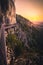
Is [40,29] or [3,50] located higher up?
[40,29]

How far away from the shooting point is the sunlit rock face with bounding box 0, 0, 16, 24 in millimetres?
2825

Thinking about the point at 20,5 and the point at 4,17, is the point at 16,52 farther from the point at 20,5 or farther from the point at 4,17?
the point at 20,5

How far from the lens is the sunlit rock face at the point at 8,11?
2.83 m

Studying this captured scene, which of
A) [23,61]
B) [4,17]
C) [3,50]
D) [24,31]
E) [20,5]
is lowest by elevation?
[23,61]

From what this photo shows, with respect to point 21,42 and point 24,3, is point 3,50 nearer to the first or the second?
point 21,42

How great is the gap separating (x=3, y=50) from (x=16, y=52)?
0.23 meters

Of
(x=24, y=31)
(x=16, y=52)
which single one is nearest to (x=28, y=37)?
(x=24, y=31)

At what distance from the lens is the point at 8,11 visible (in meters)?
2.89

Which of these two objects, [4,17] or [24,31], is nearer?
[4,17]

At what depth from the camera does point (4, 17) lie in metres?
2.84

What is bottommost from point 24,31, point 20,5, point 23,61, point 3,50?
point 23,61

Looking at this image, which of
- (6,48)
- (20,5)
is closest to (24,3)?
(20,5)

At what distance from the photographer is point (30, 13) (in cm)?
309

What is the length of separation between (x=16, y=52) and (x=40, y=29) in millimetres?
562
